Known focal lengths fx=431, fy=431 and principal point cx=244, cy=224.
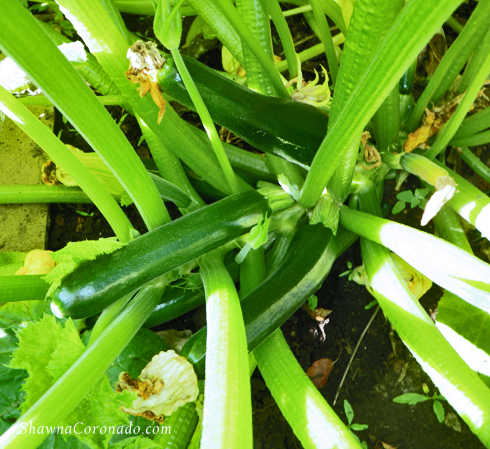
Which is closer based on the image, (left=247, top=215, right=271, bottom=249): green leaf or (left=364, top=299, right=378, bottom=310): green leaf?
(left=247, top=215, right=271, bottom=249): green leaf

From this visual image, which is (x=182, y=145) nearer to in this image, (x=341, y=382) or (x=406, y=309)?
(x=406, y=309)

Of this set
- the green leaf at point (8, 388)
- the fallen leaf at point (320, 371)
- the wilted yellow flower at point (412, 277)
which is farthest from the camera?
the fallen leaf at point (320, 371)

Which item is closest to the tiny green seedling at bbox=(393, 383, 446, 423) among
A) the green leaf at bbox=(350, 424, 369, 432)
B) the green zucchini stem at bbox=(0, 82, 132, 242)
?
the green leaf at bbox=(350, 424, 369, 432)

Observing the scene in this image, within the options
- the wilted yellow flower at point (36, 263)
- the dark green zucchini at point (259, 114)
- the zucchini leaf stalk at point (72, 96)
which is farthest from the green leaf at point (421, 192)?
the wilted yellow flower at point (36, 263)

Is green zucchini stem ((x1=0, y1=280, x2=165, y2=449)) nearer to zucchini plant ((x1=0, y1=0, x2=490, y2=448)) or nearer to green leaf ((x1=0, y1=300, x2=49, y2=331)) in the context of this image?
zucchini plant ((x1=0, y1=0, x2=490, y2=448))

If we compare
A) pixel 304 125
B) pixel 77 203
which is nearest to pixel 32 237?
pixel 77 203

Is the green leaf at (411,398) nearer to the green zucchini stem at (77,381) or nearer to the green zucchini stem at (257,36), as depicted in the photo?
the green zucchini stem at (77,381)
